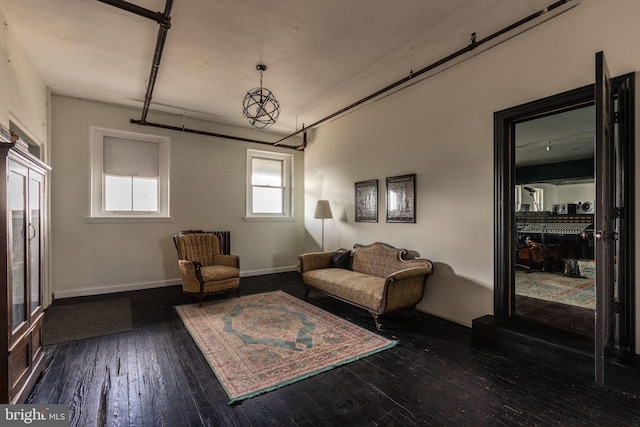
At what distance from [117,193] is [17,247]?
10.6 feet

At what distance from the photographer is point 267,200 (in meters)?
6.34

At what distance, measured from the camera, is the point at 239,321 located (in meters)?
3.50

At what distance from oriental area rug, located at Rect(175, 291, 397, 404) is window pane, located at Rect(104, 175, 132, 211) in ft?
7.45

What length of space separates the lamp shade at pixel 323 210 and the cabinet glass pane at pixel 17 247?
3958 millimetres

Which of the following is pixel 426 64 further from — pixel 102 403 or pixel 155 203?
pixel 155 203

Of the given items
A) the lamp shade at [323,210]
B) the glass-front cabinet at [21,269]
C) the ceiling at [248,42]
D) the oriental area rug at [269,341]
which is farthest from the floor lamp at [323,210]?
the glass-front cabinet at [21,269]

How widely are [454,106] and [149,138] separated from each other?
4.89 m

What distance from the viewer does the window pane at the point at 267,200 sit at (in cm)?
621

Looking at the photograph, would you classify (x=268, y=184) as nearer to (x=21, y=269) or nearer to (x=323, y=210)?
(x=323, y=210)

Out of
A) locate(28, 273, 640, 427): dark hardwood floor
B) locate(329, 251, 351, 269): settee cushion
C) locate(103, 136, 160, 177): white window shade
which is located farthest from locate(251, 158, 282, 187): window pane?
locate(28, 273, 640, 427): dark hardwood floor

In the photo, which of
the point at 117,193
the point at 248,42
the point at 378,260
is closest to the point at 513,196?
the point at 378,260

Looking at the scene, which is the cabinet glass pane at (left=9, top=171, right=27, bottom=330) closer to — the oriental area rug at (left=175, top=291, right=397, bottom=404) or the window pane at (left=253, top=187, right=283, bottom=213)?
the oriental area rug at (left=175, top=291, right=397, bottom=404)

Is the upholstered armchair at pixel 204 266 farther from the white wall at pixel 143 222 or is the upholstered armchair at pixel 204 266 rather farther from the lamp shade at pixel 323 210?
the lamp shade at pixel 323 210

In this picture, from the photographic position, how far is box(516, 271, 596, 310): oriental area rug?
3.94 metres
